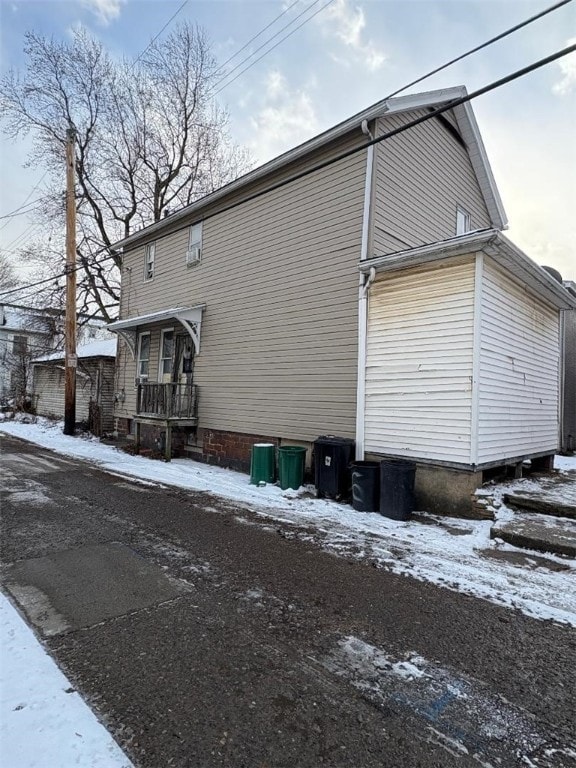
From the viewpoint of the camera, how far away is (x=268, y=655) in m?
2.70

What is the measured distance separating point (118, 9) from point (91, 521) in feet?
28.6

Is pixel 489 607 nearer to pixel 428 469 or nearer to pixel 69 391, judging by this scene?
pixel 428 469

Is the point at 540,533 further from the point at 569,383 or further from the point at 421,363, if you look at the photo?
the point at 569,383

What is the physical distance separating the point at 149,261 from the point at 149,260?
3cm

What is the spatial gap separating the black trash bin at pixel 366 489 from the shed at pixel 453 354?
64 cm

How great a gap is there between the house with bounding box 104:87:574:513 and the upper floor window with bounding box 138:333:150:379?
84 cm

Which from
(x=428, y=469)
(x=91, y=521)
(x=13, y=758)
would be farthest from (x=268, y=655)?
(x=428, y=469)

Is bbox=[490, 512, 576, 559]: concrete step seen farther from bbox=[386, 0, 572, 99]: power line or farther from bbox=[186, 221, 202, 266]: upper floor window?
bbox=[186, 221, 202, 266]: upper floor window

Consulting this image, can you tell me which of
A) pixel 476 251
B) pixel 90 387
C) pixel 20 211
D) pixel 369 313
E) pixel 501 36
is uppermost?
pixel 20 211

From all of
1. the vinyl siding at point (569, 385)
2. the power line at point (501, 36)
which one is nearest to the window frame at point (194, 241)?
the power line at point (501, 36)

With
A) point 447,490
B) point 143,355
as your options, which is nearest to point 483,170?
point 447,490

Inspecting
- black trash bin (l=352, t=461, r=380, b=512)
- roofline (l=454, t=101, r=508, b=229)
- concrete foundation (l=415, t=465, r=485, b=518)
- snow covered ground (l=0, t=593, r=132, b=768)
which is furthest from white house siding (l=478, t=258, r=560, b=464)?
snow covered ground (l=0, t=593, r=132, b=768)

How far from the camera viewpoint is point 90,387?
56.7 ft

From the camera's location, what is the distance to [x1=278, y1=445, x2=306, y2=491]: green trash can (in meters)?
7.58
